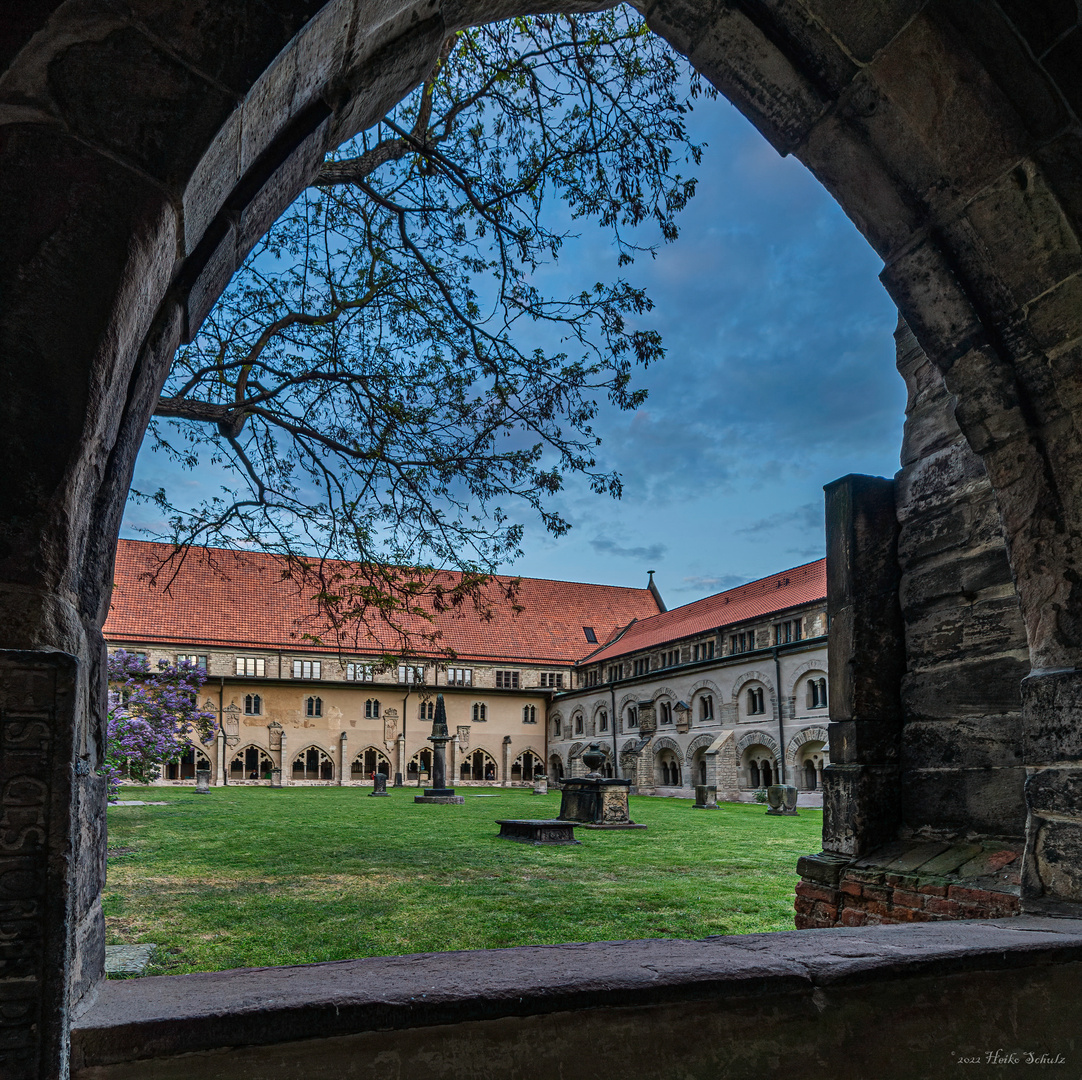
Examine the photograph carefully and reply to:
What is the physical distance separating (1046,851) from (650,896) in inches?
200

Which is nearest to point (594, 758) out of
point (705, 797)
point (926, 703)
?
point (705, 797)

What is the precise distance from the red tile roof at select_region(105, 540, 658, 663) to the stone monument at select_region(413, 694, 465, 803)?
21.6 feet

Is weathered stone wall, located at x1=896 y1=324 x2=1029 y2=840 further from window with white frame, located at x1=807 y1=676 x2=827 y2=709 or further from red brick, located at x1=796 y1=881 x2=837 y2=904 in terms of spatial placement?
window with white frame, located at x1=807 y1=676 x2=827 y2=709

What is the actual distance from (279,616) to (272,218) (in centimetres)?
Answer: 4022

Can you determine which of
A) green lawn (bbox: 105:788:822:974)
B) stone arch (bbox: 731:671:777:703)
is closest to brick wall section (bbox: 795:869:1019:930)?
green lawn (bbox: 105:788:822:974)

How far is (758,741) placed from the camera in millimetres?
27438

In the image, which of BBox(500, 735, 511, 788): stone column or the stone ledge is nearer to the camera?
the stone ledge

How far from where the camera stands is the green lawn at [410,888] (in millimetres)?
5406

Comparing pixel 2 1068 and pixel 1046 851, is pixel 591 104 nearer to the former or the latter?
pixel 1046 851

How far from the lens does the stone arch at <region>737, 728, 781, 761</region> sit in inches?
1051

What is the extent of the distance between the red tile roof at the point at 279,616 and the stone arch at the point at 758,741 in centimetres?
1029

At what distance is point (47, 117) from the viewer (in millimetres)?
1323

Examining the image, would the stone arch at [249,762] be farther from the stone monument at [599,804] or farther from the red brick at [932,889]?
the red brick at [932,889]

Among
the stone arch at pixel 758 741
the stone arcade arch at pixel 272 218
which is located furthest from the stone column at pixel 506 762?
the stone arcade arch at pixel 272 218
